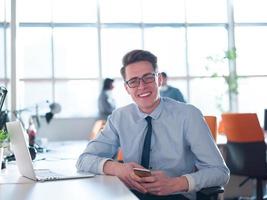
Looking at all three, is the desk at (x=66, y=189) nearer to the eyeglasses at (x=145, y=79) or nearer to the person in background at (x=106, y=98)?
the eyeglasses at (x=145, y=79)

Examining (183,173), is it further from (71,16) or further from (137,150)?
(71,16)

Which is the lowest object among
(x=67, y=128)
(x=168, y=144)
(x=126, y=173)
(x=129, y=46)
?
(x=67, y=128)

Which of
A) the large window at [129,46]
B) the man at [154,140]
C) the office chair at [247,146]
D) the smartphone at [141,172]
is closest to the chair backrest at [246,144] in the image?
the office chair at [247,146]

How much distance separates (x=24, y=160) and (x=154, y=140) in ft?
2.04

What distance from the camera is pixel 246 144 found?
11.6 ft

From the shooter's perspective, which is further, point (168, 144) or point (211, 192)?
point (168, 144)

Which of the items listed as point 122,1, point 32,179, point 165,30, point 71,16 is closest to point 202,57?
point 165,30

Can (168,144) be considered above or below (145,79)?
below

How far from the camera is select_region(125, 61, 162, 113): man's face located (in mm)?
1892

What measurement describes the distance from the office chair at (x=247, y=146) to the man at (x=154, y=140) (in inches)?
68.0

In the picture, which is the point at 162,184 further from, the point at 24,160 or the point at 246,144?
the point at 246,144

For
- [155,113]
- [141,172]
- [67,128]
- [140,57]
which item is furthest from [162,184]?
[67,128]

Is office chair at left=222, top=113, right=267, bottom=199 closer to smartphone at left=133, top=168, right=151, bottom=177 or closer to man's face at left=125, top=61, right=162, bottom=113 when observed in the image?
man's face at left=125, top=61, right=162, bottom=113

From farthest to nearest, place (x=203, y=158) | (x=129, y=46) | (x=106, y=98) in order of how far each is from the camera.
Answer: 1. (x=129, y=46)
2. (x=106, y=98)
3. (x=203, y=158)
